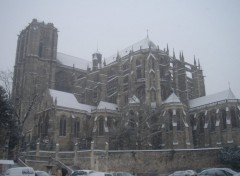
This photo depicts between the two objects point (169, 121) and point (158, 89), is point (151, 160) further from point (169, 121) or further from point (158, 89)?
point (158, 89)

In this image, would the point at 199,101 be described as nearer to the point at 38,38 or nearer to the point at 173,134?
the point at 173,134

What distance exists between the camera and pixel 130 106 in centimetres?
4738

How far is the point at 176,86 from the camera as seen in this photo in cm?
5266

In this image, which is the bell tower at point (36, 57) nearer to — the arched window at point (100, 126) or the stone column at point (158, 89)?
the arched window at point (100, 126)

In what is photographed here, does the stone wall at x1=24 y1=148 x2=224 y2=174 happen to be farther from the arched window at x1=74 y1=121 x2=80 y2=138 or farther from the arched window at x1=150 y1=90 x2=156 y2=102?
the arched window at x1=150 y1=90 x2=156 y2=102

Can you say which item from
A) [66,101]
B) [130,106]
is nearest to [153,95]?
[130,106]

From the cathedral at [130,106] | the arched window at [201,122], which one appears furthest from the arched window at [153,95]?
the arched window at [201,122]

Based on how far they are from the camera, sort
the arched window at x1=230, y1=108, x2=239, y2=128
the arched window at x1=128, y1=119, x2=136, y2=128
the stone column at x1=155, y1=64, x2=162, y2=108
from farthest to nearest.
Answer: the stone column at x1=155, y1=64, x2=162, y2=108, the arched window at x1=128, y1=119, x2=136, y2=128, the arched window at x1=230, y1=108, x2=239, y2=128

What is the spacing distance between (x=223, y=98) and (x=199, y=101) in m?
4.45

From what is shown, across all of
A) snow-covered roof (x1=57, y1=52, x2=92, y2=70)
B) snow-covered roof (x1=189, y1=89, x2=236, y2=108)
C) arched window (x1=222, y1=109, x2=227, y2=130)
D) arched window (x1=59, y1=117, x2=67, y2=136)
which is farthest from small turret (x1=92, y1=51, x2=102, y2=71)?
arched window (x1=222, y1=109, x2=227, y2=130)

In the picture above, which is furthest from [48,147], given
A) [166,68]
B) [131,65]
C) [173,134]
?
[166,68]

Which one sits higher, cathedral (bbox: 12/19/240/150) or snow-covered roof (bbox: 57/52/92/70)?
snow-covered roof (bbox: 57/52/92/70)

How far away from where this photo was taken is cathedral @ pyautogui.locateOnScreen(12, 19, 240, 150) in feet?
144

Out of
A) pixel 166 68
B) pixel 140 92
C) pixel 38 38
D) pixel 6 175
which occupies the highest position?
pixel 38 38
